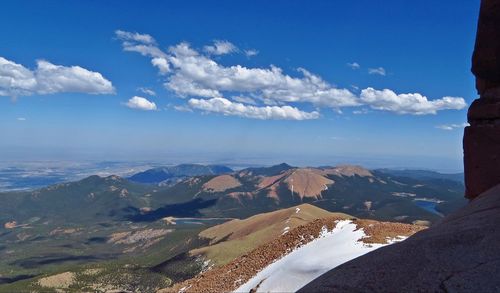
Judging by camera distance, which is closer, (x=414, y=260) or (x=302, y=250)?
(x=414, y=260)

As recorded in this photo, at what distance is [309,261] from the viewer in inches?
1358

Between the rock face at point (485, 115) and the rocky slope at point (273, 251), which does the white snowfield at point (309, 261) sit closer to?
the rocky slope at point (273, 251)

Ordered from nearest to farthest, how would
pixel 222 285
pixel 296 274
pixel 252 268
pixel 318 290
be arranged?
1. pixel 318 290
2. pixel 296 274
3. pixel 222 285
4. pixel 252 268

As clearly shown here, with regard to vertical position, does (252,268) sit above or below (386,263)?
below

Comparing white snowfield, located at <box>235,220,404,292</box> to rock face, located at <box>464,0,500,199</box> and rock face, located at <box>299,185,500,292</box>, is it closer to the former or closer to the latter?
rock face, located at <box>464,0,500,199</box>

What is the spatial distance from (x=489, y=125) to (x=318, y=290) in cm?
1677

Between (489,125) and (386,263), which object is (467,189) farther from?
(386,263)

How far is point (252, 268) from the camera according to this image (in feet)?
134

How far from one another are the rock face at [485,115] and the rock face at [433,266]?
857 centimetres

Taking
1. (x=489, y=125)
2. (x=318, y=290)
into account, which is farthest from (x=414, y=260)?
(x=489, y=125)

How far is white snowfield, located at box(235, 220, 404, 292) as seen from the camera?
3149 centimetres

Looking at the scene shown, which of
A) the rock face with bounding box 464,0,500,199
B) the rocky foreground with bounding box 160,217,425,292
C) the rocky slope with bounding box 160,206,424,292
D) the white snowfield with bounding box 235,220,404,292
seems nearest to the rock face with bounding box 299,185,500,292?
the rock face with bounding box 464,0,500,199

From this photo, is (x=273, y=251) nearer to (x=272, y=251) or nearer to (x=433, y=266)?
(x=272, y=251)

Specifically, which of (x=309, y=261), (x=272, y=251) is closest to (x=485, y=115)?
(x=309, y=261)
